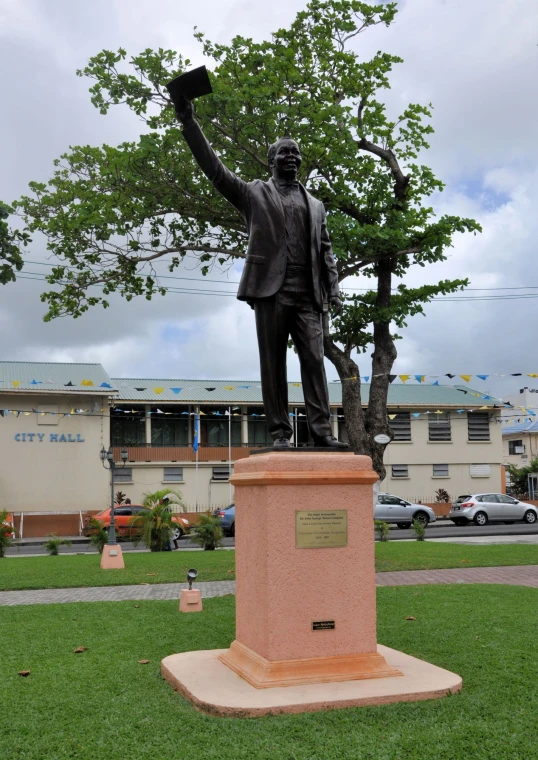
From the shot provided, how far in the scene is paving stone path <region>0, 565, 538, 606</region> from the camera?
37.5ft

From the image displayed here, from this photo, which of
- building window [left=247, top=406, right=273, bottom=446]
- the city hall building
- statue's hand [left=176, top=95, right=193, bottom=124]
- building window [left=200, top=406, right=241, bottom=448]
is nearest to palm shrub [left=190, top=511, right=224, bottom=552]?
the city hall building

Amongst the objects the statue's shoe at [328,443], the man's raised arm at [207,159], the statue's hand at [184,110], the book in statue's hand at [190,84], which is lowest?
the statue's shoe at [328,443]

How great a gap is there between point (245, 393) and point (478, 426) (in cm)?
1238

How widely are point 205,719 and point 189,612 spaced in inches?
178


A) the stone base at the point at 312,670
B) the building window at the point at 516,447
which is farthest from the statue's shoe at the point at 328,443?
the building window at the point at 516,447

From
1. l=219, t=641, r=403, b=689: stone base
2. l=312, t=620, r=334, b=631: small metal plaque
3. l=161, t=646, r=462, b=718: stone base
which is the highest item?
l=312, t=620, r=334, b=631: small metal plaque

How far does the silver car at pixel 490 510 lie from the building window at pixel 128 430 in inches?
571

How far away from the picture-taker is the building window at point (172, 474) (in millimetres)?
36812

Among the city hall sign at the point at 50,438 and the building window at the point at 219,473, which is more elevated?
the city hall sign at the point at 50,438

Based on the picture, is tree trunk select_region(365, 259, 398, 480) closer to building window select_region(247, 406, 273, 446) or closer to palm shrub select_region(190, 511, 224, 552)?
palm shrub select_region(190, 511, 224, 552)

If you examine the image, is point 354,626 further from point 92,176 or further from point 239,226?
point 92,176

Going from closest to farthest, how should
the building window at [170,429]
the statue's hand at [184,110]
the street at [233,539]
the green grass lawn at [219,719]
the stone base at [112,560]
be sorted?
the green grass lawn at [219,719] < the statue's hand at [184,110] < the stone base at [112,560] < the street at [233,539] < the building window at [170,429]

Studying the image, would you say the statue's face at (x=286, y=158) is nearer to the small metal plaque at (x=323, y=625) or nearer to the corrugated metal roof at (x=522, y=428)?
the small metal plaque at (x=323, y=625)

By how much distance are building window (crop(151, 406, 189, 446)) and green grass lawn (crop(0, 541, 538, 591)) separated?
1895 cm
